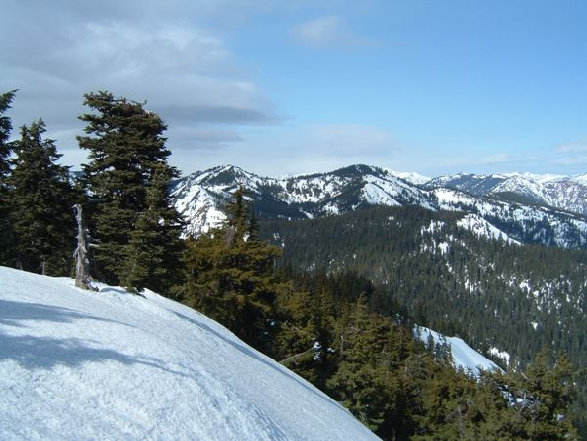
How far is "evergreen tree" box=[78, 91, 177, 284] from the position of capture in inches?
1173

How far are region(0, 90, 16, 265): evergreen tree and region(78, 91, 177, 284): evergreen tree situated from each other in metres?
5.07

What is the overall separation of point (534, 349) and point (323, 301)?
17508cm

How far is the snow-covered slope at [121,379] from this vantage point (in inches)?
293

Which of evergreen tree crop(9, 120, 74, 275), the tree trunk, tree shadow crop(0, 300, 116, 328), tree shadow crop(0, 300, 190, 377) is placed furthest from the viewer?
evergreen tree crop(9, 120, 74, 275)

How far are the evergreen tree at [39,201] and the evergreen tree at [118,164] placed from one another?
1911 millimetres

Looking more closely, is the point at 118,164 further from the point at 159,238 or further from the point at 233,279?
the point at 233,279

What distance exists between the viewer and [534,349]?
196m

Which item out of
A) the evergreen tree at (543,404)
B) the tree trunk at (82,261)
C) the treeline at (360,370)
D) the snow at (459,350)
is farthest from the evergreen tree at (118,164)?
the snow at (459,350)

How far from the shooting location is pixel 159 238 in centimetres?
2889

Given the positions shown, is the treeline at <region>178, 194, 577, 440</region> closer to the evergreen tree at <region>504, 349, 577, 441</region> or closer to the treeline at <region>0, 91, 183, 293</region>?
the evergreen tree at <region>504, 349, 577, 441</region>

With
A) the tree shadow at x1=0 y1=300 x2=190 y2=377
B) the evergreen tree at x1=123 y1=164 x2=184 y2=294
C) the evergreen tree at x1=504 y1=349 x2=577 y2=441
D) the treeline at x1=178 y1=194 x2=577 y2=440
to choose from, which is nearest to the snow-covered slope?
the tree shadow at x1=0 y1=300 x2=190 y2=377

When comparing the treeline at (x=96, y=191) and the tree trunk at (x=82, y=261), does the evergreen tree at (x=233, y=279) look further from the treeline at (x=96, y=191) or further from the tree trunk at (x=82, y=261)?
the tree trunk at (x=82, y=261)

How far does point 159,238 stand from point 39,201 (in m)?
8.41

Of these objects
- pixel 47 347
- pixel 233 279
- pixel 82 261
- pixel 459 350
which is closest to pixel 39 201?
pixel 233 279
